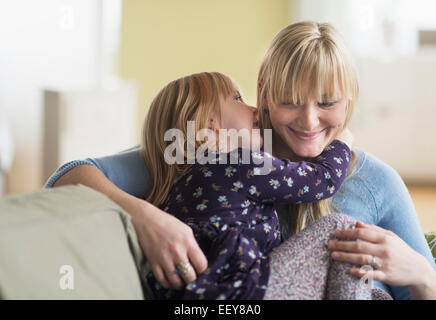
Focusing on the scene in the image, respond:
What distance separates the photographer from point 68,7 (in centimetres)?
435

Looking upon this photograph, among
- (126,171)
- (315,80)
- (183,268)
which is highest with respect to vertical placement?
(315,80)

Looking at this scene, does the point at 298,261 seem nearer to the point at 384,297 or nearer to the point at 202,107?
the point at 384,297

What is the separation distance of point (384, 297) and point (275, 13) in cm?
426

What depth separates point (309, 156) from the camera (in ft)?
4.88

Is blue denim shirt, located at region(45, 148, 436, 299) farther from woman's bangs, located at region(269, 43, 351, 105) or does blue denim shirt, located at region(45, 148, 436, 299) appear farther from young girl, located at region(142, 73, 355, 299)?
woman's bangs, located at region(269, 43, 351, 105)

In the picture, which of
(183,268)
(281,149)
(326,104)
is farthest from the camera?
(281,149)

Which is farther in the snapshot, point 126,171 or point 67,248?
point 126,171

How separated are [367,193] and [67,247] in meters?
0.80

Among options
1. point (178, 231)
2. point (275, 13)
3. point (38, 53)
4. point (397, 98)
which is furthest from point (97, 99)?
point (178, 231)

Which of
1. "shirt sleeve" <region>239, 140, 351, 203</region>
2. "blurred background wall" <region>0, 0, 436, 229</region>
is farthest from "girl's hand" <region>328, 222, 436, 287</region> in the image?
"blurred background wall" <region>0, 0, 436, 229</region>

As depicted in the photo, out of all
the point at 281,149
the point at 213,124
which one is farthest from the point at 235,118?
the point at 281,149

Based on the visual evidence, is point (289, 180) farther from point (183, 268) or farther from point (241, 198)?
point (183, 268)

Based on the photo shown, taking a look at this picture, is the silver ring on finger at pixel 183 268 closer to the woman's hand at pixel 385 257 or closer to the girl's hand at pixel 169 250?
the girl's hand at pixel 169 250

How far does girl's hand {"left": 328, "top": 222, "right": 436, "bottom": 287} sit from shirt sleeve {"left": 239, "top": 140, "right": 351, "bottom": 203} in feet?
0.47
